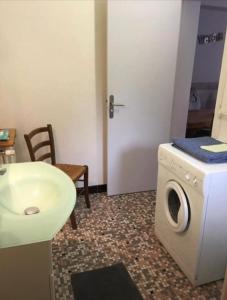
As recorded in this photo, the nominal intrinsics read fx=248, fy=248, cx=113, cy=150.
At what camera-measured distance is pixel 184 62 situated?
8.75 feet

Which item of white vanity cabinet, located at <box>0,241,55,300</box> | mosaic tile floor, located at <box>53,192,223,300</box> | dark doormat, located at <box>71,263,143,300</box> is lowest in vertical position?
dark doormat, located at <box>71,263,143,300</box>

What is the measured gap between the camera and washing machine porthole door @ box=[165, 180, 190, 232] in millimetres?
1491

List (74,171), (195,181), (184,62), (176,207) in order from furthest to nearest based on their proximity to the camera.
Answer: (184,62)
(74,171)
(176,207)
(195,181)

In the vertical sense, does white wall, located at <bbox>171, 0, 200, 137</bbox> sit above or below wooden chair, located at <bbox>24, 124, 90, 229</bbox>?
above

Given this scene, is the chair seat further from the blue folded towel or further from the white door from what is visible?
the blue folded towel

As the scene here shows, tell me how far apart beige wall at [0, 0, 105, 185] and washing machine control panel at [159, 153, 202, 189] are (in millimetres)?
992

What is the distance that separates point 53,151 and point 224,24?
323 centimetres

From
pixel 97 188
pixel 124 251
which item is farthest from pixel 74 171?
pixel 124 251

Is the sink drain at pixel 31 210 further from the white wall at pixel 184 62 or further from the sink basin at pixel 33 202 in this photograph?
the white wall at pixel 184 62

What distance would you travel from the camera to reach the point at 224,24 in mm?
3701

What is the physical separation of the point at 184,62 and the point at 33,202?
7.33 ft

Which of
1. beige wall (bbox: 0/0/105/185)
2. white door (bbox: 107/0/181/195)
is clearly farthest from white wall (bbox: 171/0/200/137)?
beige wall (bbox: 0/0/105/185)

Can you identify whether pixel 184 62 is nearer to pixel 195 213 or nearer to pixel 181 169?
pixel 181 169

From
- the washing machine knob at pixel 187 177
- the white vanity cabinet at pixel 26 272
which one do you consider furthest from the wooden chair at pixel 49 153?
the white vanity cabinet at pixel 26 272
